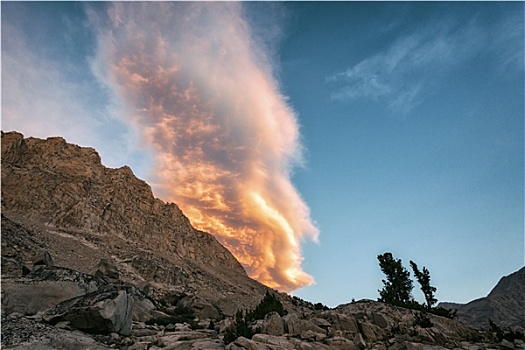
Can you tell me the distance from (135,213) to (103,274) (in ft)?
228

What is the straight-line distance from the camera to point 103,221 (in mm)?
83625

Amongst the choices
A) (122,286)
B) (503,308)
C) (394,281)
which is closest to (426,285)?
(394,281)

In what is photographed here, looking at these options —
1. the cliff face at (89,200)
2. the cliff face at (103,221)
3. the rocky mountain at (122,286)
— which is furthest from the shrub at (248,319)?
the cliff face at (89,200)

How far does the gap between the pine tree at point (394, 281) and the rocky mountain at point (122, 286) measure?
13544mm

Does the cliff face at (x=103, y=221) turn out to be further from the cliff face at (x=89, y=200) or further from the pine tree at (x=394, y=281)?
the pine tree at (x=394, y=281)

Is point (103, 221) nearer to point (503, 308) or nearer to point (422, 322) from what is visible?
point (422, 322)

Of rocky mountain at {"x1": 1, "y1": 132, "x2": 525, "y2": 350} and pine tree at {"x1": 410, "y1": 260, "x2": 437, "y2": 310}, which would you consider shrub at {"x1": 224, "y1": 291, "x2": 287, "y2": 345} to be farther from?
pine tree at {"x1": 410, "y1": 260, "x2": 437, "y2": 310}

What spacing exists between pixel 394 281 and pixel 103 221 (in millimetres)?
72774

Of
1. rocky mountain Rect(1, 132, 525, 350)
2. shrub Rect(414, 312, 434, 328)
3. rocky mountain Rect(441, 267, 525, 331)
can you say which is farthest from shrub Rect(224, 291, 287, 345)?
rocky mountain Rect(441, 267, 525, 331)

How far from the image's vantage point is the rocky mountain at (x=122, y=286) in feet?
44.0

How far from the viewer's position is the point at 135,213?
97438 mm

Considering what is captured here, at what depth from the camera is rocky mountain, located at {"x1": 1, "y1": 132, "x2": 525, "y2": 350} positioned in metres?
13.4

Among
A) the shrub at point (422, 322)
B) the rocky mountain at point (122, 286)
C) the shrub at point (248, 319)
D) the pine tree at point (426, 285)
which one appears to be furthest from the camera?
the pine tree at point (426, 285)

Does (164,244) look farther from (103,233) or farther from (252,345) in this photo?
(252,345)
